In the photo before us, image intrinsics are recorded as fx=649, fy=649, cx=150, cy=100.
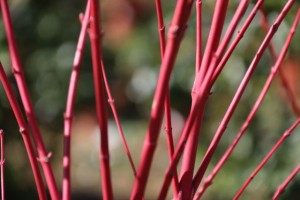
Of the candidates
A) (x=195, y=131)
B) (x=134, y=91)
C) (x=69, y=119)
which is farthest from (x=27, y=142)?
(x=134, y=91)

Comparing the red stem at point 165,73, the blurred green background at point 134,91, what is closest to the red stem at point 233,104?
the red stem at point 165,73

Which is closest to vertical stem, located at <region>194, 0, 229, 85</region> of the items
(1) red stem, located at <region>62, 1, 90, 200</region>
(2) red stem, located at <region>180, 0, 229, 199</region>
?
(2) red stem, located at <region>180, 0, 229, 199</region>

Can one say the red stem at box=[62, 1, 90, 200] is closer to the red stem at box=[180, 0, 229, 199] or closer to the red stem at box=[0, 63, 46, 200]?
the red stem at box=[0, 63, 46, 200]

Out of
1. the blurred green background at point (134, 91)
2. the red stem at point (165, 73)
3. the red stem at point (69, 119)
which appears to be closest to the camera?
the red stem at point (165, 73)

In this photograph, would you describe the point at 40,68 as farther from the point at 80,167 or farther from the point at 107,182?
the point at 107,182

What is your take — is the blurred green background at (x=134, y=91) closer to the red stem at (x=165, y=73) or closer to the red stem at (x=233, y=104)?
the red stem at (x=233, y=104)

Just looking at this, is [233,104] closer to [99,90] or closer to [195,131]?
[195,131]
